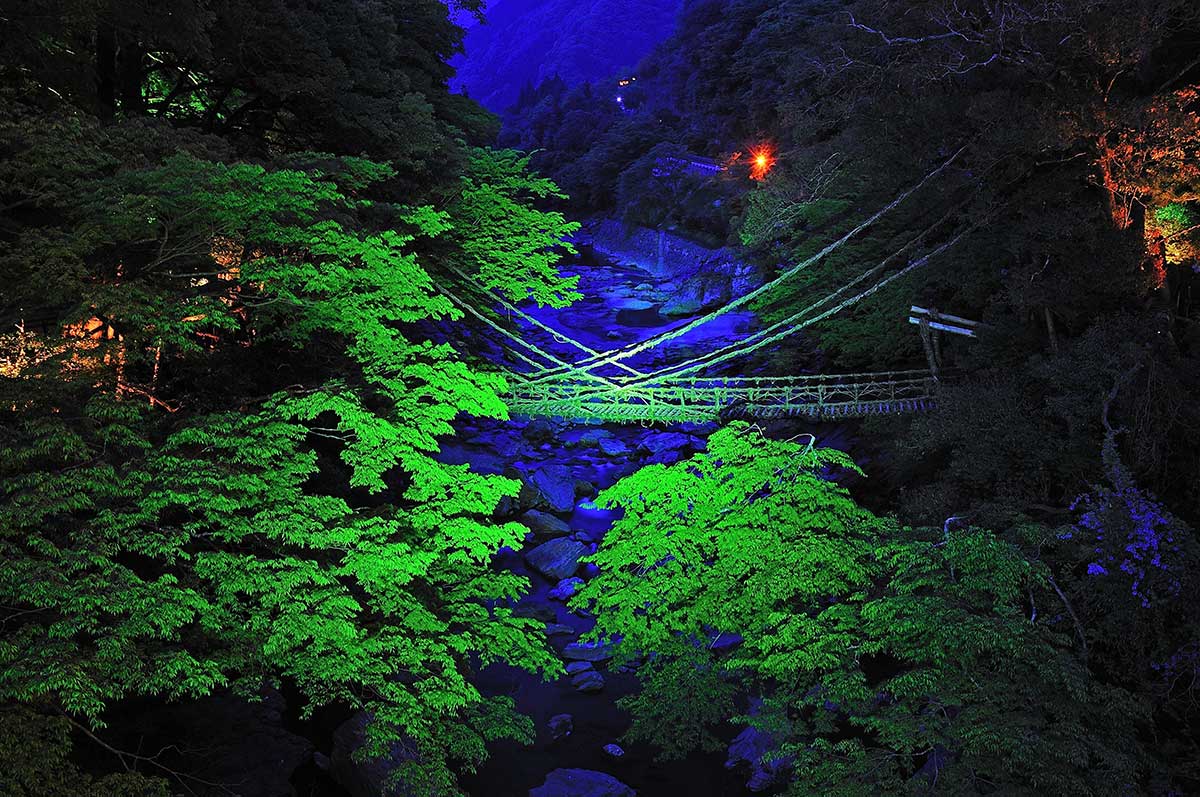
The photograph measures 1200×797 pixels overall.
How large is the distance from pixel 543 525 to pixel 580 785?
10.9 feet

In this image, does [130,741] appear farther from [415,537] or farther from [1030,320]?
[1030,320]

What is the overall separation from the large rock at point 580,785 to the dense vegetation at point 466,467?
0.93 m

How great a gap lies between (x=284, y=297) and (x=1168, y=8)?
16.1ft

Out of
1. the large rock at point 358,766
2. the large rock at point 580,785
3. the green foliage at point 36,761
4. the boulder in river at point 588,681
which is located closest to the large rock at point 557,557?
the boulder in river at point 588,681

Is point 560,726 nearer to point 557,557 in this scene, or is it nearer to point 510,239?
point 557,557

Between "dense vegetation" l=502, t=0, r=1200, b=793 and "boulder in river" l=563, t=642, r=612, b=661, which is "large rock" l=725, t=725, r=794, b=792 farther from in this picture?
"boulder in river" l=563, t=642, r=612, b=661

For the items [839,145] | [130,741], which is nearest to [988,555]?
[130,741]

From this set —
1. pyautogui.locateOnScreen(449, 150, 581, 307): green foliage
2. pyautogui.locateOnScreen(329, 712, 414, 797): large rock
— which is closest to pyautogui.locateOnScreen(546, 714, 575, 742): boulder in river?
pyautogui.locateOnScreen(329, 712, 414, 797): large rock

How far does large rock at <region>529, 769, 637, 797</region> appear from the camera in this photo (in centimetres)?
438

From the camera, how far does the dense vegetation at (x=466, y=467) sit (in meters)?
2.46

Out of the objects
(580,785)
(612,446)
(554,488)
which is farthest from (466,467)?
(612,446)

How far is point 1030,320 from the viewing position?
514 centimetres

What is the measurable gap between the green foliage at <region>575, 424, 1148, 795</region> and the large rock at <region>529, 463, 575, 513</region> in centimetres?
408

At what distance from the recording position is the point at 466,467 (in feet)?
11.1
